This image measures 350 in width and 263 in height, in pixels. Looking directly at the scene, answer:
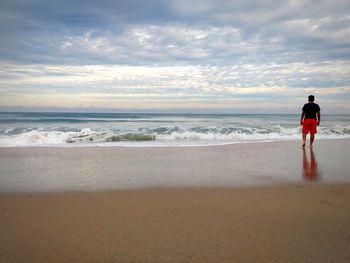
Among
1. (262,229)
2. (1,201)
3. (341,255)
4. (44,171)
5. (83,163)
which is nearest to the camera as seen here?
(341,255)

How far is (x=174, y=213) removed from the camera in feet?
10.7

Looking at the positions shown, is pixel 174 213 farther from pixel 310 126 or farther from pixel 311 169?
pixel 310 126

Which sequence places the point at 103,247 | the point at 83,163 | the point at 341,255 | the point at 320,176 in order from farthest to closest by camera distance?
1. the point at 83,163
2. the point at 320,176
3. the point at 103,247
4. the point at 341,255

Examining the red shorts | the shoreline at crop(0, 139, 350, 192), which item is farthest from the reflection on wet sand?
the red shorts

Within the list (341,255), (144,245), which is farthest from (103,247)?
(341,255)

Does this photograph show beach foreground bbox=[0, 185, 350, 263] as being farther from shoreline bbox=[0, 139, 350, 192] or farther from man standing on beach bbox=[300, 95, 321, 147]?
man standing on beach bbox=[300, 95, 321, 147]

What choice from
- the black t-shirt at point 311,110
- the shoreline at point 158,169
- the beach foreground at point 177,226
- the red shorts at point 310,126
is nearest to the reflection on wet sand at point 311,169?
the shoreline at point 158,169

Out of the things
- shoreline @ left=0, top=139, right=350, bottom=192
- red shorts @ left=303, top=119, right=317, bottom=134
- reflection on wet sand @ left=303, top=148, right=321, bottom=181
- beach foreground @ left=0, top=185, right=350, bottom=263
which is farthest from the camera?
red shorts @ left=303, top=119, right=317, bottom=134

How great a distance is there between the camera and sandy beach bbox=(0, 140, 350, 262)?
2.40m

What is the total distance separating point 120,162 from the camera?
21.5 ft

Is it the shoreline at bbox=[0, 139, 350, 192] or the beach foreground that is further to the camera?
the shoreline at bbox=[0, 139, 350, 192]

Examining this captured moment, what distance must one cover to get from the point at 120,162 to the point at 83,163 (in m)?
0.82

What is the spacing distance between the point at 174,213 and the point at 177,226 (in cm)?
38

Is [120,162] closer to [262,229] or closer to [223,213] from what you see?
[223,213]
